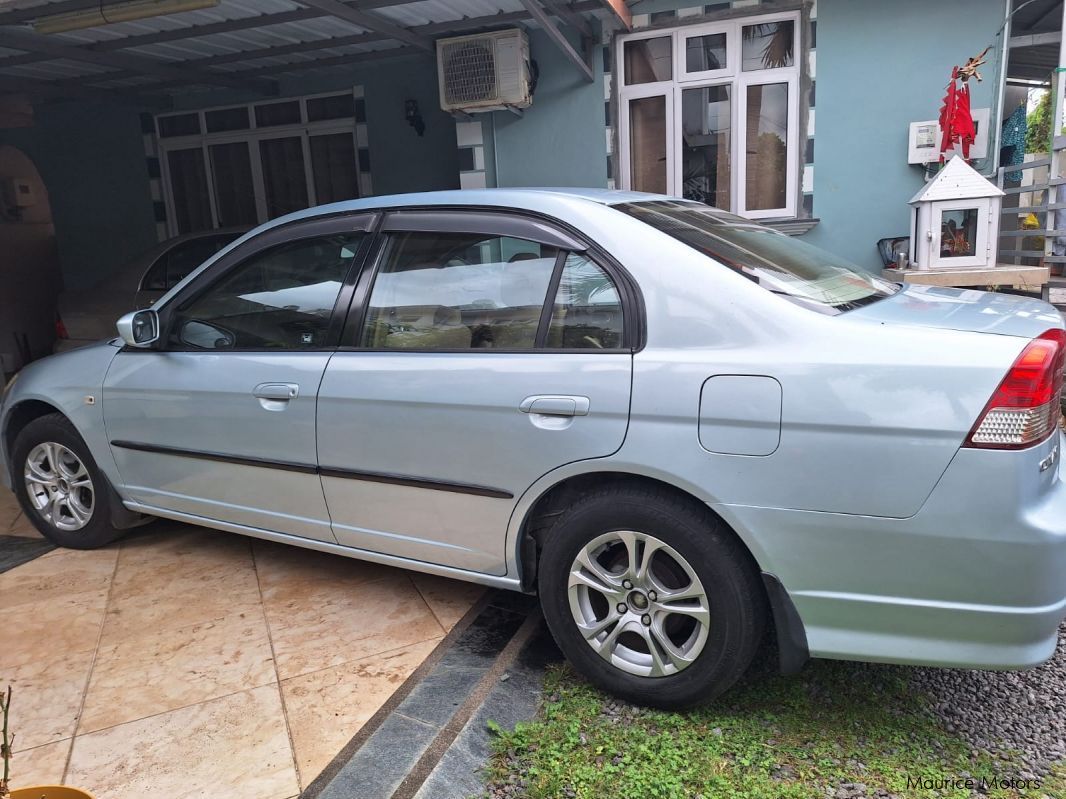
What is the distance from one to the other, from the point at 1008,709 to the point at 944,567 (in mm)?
817

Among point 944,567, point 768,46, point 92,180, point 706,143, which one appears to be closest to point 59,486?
point 944,567

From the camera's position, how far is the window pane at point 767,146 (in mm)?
6184

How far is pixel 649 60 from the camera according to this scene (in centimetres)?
637

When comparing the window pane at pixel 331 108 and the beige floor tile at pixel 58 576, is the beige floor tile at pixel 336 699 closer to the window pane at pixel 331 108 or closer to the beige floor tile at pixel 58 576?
the beige floor tile at pixel 58 576

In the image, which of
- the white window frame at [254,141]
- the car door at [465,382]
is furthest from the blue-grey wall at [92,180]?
the car door at [465,382]

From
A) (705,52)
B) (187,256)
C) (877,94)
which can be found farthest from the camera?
(187,256)

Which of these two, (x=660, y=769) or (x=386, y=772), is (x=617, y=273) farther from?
(x=386, y=772)

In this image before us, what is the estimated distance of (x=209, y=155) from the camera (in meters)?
8.25

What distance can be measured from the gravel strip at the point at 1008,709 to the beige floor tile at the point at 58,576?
325 cm

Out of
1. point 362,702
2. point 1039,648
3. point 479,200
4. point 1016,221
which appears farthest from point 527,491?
point 1016,221

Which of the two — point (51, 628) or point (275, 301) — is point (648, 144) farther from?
point (51, 628)

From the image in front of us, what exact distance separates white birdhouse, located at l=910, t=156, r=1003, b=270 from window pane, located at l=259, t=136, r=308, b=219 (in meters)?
5.95

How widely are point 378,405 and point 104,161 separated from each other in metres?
7.73

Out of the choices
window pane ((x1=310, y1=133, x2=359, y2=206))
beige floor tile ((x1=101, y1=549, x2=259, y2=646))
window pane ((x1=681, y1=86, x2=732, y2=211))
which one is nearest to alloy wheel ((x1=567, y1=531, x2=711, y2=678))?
beige floor tile ((x1=101, y1=549, x2=259, y2=646))
